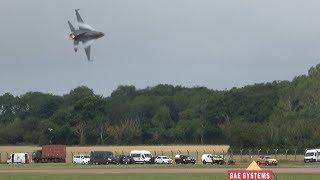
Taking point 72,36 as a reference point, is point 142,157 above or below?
below

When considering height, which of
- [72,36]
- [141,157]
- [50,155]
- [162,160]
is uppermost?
[72,36]

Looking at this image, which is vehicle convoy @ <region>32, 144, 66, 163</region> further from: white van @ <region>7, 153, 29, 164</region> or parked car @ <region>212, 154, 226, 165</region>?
parked car @ <region>212, 154, 226, 165</region>

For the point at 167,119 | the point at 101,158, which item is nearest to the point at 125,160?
the point at 101,158

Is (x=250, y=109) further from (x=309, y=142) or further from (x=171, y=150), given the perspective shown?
(x=309, y=142)

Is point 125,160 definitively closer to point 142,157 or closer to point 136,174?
point 142,157

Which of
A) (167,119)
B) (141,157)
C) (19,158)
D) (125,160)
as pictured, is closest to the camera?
(125,160)

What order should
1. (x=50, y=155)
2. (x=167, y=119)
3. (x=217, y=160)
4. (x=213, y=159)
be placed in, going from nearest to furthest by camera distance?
(x=217, y=160), (x=213, y=159), (x=50, y=155), (x=167, y=119)

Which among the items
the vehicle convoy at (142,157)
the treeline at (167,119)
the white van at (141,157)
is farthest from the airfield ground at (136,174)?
the treeline at (167,119)

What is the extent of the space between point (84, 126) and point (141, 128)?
1193 centimetres

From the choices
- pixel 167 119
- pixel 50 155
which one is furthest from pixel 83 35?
pixel 167 119

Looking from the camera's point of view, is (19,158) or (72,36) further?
(19,158)

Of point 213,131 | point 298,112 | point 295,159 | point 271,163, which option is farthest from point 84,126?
point 271,163

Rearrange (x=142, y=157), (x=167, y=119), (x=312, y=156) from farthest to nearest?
1. (x=167, y=119)
2. (x=142, y=157)
3. (x=312, y=156)

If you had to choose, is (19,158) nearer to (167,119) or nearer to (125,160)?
(125,160)
